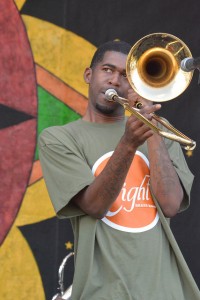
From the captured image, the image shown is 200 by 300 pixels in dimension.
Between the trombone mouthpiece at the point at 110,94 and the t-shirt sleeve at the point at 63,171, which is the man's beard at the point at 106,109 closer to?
the trombone mouthpiece at the point at 110,94

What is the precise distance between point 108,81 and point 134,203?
52 centimetres

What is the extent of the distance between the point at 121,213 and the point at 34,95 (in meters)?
1.33

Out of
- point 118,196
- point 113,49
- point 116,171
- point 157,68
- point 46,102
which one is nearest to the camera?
point 116,171

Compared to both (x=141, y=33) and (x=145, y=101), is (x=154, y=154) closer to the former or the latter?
(x=145, y=101)

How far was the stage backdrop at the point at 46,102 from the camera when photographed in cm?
350

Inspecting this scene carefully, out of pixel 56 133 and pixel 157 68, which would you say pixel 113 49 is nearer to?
pixel 157 68

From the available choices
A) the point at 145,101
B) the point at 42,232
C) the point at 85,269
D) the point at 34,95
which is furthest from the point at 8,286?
the point at 145,101

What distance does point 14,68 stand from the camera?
3.53 meters

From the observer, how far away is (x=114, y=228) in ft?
7.82

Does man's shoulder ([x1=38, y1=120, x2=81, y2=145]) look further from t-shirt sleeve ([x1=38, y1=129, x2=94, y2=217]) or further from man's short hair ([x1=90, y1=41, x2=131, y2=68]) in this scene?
man's short hair ([x1=90, y1=41, x2=131, y2=68])

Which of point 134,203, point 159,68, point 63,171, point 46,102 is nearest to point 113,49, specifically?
point 159,68

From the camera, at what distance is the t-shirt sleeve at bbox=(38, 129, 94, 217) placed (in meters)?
2.43

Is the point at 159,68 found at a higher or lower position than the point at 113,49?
lower

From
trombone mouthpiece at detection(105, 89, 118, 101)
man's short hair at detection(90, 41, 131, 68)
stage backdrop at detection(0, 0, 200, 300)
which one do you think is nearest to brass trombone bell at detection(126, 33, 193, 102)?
trombone mouthpiece at detection(105, 89, 118, 101)
